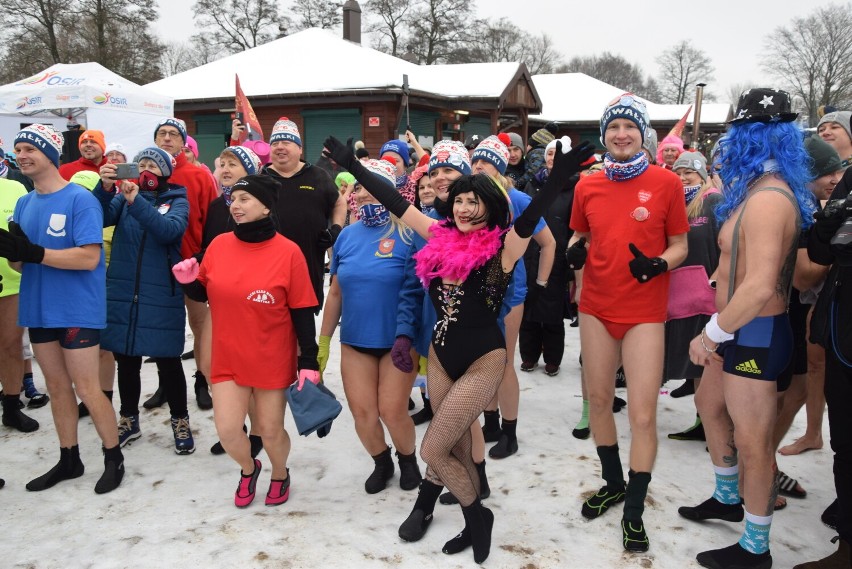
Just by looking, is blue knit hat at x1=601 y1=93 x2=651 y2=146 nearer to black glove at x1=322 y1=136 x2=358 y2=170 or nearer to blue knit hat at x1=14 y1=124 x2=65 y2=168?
black glove at x1=322 y1=136 x2=358 y2=170

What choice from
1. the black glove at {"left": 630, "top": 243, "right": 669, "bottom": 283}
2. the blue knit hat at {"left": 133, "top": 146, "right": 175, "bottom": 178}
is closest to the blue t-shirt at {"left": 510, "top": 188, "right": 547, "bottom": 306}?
the black glove at {"left": 630, "top": 243, "right": 669, "bottom": 283}

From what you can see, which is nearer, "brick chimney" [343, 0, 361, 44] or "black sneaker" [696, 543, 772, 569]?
"black sneaker" [696, 543, 772, 569]

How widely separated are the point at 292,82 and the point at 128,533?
1841cm

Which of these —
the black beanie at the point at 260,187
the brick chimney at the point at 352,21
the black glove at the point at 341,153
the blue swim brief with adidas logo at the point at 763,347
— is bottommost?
the blue swim brief with adidas logo at the point at 763,347

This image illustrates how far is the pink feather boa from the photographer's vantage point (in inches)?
115

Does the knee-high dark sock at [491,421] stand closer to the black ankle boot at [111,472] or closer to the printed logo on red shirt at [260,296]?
the printed logo on red shirt at [260,296]

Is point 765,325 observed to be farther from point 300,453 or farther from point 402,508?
point 300,453

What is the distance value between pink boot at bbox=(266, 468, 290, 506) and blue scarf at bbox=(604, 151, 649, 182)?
2662mm

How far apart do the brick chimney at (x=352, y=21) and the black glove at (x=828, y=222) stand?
83.6 ft

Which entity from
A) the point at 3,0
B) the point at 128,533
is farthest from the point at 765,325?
the point at 3,0

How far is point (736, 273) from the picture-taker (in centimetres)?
286

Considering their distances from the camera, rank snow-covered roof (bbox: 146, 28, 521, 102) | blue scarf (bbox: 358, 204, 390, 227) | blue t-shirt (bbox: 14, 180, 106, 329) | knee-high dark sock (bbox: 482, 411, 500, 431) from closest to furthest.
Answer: blue scarf (bbox: 358, 204, 390, 227) → blue t-shirt (bbox: 14, 180, 106, 329) → knee-high dark sock (bbox: 482, 411, 500, 431) → snow-covered roof (bbox: 146, 28, 521, 102)

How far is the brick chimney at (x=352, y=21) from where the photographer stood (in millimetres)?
25234

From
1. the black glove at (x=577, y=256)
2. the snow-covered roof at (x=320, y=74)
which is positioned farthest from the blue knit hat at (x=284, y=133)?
the snow-covered roof at (x=320, y=74)
